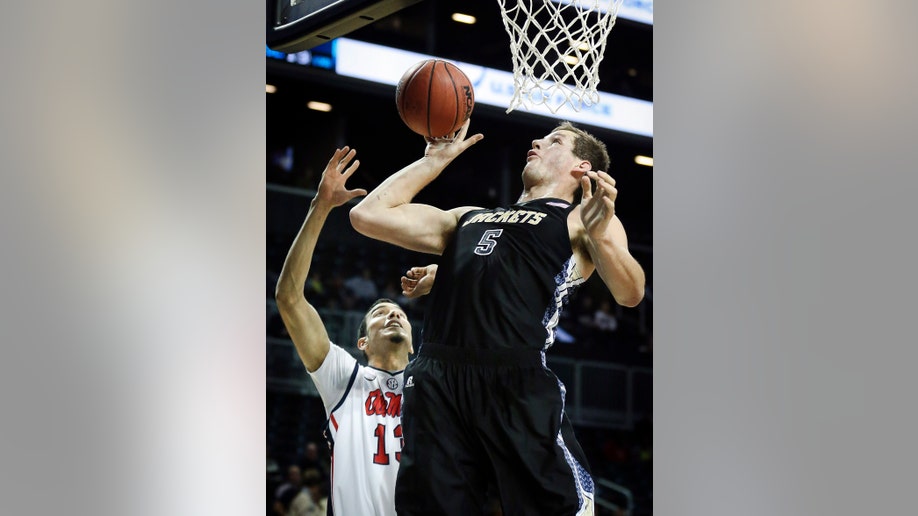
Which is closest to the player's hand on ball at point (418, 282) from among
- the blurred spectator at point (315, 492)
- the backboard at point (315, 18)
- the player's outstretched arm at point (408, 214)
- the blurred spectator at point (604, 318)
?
the player's outstretched arm at point (408, 214)

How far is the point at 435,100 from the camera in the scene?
4.75 m

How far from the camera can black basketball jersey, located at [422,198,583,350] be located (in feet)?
14.7

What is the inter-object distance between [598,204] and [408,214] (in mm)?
764

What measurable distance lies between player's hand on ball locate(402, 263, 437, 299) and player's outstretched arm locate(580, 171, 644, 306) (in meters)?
0.84

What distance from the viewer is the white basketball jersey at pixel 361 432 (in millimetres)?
5645

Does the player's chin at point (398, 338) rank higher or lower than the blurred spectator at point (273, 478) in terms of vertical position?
higher

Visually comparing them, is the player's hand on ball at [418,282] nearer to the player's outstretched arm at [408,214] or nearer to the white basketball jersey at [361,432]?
the player's outstretched arm at [408,214]

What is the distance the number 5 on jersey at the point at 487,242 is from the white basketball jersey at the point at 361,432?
4.72 feet

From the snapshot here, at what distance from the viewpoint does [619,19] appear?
12.2m

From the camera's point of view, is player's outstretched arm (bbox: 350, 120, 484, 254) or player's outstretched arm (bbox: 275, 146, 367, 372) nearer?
player's outstretched arm (bbox: 350, 120, 484, 254)

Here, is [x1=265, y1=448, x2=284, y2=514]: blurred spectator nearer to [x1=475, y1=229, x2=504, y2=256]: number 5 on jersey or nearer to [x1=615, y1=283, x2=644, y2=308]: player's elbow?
[x1=475, y1=229, x2=504, y2=256]: number 5 on jersey
